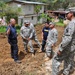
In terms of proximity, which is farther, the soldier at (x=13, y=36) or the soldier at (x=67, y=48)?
the soldier at (x=13, y=36)

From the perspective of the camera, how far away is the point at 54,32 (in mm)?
8281

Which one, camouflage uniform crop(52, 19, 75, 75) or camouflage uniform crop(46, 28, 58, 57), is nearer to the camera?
camouflage uniform crop(52, 19, 75, 75)

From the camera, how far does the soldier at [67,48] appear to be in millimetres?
5734

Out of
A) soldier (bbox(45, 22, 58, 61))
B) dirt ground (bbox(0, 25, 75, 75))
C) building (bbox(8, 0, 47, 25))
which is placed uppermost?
soldier (bbox(45, 22, 58, 61))

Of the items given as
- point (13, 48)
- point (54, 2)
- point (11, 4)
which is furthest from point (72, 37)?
point (54, 2)

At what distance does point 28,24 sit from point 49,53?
1.53m

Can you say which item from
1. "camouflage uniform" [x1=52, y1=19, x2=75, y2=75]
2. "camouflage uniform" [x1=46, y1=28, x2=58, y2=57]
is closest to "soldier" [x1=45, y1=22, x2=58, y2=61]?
"camouflage uniform" [x1=46, y1=28, x2=58, y2=57]

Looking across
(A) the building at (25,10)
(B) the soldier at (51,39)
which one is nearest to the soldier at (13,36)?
(B) the soldier at (51,39)

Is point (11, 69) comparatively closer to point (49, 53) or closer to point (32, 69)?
point (32, 69)

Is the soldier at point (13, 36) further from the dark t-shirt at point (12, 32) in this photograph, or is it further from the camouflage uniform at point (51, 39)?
the camouflage uniform at point (51, 39)

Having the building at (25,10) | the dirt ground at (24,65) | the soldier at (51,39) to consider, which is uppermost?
the soldier at (51,39)

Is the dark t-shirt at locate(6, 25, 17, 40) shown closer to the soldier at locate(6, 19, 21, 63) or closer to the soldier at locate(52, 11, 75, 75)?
the soldier at locate(6, 19, 21, 63)

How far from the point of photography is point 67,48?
6062 millimetres

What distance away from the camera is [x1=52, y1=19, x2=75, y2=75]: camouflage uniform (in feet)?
18.8
